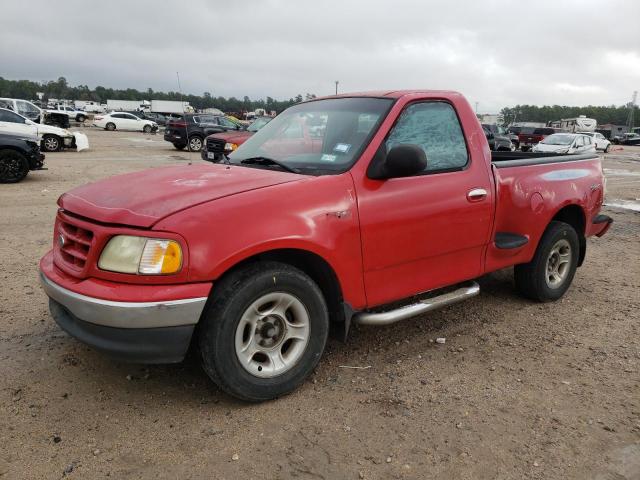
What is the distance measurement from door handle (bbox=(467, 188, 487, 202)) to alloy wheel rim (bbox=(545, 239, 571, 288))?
137 centimetres

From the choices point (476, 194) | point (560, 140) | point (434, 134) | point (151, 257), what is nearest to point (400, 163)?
point (434, 134)

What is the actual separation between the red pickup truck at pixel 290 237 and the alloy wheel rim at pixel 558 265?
0.63 meters

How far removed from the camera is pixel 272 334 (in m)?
3.00

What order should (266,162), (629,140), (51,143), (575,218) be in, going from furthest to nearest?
(629,140) < (51,143) < (575,218) < (266,162)

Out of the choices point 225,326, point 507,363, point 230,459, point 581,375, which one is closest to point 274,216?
point 225,326

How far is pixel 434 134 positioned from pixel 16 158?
10.5m

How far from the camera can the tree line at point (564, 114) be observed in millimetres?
115062

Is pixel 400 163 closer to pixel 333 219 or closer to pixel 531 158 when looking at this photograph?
pixel 333 219

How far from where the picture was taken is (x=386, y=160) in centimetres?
324

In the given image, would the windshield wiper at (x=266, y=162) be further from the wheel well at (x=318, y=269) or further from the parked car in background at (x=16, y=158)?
the parked car in background at (x=16, y=158)

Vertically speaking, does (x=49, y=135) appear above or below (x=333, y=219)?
above

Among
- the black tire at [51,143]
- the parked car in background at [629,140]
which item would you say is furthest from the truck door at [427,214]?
the parked car in background at [629,140]

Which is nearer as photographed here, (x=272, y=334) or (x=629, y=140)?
(x=272, y=334)

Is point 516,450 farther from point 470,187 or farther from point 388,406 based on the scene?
point 470,187
